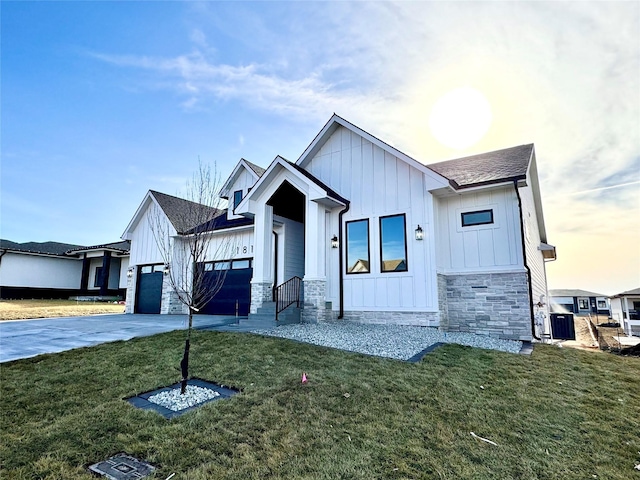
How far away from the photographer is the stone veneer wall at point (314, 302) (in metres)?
10.7

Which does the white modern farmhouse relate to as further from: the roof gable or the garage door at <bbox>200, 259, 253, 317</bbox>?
the roof gable

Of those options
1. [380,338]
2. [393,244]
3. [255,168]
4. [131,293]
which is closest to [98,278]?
[131,293]

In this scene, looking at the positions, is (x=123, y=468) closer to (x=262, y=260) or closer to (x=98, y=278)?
(x=262, y=260)

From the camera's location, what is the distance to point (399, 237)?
10.7 meters

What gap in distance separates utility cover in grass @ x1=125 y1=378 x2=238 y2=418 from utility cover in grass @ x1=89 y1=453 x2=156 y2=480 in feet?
3.00

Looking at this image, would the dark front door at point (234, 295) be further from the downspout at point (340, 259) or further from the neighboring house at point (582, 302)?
the neighboring house at point (582, 302)

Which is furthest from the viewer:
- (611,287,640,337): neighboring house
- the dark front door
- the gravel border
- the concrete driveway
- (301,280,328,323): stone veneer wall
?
(611,287,640,337): neighboring house

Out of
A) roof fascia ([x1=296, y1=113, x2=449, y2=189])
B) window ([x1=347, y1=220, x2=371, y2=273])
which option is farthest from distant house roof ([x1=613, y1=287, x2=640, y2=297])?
window ([x1=347, y1=220, x2=371, y2=273])

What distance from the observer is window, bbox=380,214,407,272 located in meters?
10.6

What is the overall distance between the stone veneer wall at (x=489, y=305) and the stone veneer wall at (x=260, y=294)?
5766 millimetres

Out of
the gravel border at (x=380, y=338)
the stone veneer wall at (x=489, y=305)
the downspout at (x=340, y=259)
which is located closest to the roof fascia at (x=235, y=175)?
the downspout at (x=340, y=259)

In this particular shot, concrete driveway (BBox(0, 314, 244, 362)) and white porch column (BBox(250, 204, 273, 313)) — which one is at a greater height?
white porch column (BBox(250, 204, 273, 313))

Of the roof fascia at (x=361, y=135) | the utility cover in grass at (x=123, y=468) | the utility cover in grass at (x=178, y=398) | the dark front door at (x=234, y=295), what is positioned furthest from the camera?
the dark front door at (x=234, y=295)

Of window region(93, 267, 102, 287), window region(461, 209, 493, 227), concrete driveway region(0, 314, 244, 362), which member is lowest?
concrete driveway region(0, 314, 244, 362)
